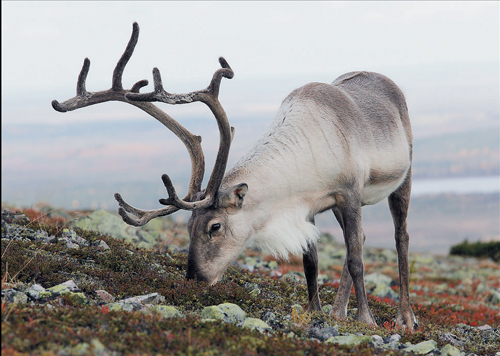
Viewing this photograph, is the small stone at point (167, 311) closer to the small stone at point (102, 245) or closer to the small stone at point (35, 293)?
the small stone at point (35, 293)

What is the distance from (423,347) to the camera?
5039 millimetres

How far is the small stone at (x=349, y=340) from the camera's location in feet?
14.8

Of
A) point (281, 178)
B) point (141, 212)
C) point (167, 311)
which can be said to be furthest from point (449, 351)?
point (141, 212)

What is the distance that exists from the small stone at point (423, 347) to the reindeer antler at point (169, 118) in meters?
2.65

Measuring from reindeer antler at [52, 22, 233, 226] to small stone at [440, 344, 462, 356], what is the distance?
9.74ft

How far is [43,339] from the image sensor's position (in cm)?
348

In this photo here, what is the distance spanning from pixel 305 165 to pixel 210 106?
1360mm

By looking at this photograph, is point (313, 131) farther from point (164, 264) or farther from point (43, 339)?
point (43, 339)

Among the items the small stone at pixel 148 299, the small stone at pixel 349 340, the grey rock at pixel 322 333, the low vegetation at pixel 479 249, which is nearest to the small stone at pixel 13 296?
the small stone at pixel 148 299

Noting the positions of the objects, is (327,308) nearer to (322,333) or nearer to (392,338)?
(392,338)

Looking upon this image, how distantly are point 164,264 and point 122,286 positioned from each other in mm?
1852

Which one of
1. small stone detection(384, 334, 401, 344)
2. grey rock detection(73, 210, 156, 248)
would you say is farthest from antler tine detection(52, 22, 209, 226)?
grey rock detection(73, 210, 156, 248)

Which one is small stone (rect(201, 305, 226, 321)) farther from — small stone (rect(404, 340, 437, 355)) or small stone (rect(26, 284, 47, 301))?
small stone (rect(404, 340, 437, 355))

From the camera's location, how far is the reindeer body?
19.7ft
